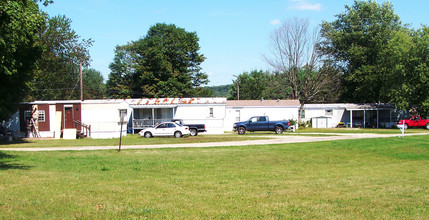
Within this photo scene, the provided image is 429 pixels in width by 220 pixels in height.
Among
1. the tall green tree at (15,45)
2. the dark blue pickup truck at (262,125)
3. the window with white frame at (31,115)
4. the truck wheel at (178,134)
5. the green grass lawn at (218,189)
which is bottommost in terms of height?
the green grass lawn at (218,189)

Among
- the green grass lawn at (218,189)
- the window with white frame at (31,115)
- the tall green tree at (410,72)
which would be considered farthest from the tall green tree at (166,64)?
the green grass lawn at (218,189)

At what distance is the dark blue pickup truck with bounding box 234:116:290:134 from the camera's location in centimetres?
3497

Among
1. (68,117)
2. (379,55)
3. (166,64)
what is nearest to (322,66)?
(379,55)

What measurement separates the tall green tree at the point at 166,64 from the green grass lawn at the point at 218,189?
3943 centimetres

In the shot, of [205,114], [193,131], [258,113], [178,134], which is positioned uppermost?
[258,113]

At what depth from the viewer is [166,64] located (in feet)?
177

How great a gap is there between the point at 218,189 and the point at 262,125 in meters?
26.6

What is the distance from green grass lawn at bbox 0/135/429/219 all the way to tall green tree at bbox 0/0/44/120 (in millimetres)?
4794

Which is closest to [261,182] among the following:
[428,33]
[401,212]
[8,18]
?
[401,212]

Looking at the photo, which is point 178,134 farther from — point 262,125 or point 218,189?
point 218,189

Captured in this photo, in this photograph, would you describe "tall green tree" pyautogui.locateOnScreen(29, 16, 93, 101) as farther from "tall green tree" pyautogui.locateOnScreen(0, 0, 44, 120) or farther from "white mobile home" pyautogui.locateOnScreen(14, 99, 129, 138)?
"tall green tree" pyautogui.locateOnScreen(0, 0, 44, 120)

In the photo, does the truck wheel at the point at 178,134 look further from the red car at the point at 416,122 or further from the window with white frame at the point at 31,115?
the red car at the point at 416,122

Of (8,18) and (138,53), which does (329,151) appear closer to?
(8,18)

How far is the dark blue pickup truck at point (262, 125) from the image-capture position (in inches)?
1377
